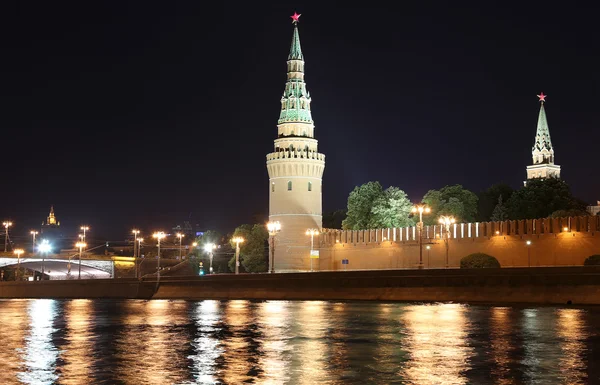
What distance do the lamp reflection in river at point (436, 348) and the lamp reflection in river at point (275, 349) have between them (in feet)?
7.71

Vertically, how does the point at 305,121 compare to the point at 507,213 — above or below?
above

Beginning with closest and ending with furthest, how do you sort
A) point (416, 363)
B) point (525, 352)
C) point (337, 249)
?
point (416, 363)
point (525, 352)
point (337, 249)

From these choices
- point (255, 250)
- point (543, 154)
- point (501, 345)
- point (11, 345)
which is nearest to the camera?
point (501, 345)

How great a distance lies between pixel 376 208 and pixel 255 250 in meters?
18.0

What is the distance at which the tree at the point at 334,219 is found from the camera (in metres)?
123

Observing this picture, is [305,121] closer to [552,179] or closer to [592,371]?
[552,179]

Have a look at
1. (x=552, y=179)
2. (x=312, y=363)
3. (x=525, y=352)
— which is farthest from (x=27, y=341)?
(x=552, y=179)

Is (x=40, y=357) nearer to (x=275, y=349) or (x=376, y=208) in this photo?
(x=275, y=349)

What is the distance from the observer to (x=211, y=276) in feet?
194

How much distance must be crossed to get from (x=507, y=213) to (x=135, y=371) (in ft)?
250

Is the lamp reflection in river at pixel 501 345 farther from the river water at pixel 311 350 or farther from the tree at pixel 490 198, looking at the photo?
the tree at pixel 490 198

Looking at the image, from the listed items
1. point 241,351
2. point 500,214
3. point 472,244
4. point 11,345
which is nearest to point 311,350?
point 241,351

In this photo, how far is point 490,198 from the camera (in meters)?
105

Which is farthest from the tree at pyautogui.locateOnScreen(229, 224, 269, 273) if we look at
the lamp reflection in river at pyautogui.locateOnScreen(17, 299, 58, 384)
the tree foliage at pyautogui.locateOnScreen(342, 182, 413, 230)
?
the lamp reflection in river at pyautogui.locateOnScreen(17, 299, 58, 384)
